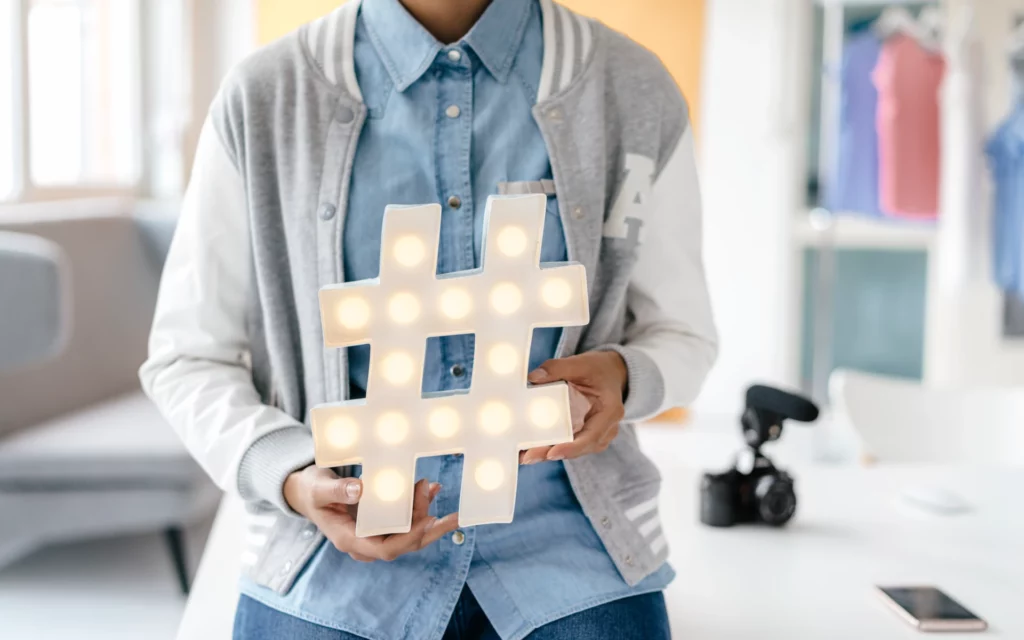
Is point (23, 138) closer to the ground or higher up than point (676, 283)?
higher up

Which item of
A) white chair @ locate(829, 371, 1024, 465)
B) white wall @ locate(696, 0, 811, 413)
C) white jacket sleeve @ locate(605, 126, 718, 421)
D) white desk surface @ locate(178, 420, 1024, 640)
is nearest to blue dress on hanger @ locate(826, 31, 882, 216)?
white wall @ locate(696, 0, 811, 413)

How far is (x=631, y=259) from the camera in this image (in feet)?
3.42

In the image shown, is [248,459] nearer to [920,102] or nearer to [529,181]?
[529,181]

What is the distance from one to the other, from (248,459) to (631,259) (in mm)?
416

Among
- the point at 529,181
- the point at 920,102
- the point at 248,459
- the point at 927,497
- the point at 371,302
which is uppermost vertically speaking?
the point at 920,102

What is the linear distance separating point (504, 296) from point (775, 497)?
2.48 feet

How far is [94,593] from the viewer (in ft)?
7.86

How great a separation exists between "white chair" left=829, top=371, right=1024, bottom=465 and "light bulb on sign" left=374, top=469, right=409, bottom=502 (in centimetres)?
151

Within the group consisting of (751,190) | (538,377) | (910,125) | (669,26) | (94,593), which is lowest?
(94,593)

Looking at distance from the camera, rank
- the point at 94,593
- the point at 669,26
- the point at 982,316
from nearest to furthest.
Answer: the point at 94,593 → the point at 669,26 → the point at 982,316

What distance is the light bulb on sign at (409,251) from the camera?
31.7 inches

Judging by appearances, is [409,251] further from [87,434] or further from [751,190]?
[751,190]

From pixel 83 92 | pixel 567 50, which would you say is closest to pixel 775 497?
pixel 567 50

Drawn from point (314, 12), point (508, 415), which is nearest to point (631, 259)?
point (508, 415)
